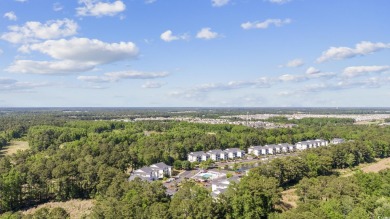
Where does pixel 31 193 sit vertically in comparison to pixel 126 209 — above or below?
below

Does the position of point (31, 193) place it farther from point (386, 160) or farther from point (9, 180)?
point (386, 160)

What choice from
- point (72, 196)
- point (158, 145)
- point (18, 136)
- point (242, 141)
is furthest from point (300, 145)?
point (18, 136)

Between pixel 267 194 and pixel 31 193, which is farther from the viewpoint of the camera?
pixel 31 193

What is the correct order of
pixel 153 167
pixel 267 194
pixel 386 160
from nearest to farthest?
pixel 267 194 < pixel 153 167 < pixel 386 160

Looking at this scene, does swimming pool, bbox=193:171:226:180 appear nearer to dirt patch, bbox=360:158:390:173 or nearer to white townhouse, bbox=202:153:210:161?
white townhouse, bbox=202:153:210:161

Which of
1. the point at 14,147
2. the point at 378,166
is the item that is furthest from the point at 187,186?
the point at 14,147

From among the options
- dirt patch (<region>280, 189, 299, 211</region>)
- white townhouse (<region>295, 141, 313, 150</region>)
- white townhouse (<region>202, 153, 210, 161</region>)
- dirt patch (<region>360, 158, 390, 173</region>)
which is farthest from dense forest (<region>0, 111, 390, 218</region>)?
white townhouse (<region>295, 141, 313, 150</region>)

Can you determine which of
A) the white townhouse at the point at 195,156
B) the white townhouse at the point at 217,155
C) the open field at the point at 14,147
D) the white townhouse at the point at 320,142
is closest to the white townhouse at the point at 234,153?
the white townhouse at the point at 217,155
